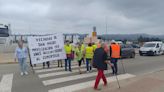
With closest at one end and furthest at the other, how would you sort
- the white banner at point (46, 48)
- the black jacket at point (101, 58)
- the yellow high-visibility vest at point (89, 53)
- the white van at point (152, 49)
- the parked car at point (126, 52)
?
the black jacket at point (101, 58)
the yellow high-visibility vest at point (89, 53)
the white banner at point (46, 48)
the parked car at point (126, 52)
the white van at point (152, 49)

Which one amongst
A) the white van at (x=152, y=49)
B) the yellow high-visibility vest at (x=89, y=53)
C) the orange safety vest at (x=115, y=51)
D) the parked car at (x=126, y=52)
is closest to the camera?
the orange safety vest at (x=115, y=51)

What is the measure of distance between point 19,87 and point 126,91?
4.01 meters

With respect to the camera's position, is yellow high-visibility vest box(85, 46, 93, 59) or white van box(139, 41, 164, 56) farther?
white van box(139, 41, 164, 56)

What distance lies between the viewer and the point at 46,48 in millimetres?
11688

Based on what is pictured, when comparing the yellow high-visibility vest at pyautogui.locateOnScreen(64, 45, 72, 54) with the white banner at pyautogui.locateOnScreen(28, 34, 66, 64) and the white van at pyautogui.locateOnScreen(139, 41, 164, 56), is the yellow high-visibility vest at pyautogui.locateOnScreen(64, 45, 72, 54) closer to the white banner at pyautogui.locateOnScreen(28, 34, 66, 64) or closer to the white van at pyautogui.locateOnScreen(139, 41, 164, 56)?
the white banner at pyautogui.locateOnScreen(28, 34, 66, 64)

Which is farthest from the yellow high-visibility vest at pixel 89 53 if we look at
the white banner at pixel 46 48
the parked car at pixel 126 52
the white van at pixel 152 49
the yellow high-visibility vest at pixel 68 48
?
the white van at pixel 152 49

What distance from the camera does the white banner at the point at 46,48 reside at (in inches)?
451

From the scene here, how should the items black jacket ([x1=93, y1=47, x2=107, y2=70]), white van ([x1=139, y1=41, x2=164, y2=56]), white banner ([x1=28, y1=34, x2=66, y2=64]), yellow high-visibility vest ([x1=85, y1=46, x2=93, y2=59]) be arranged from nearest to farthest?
black jacket ([x1=93, y1=47, x2=107, y2=70])
yellow high-visibility vest ([x1=85, y1=46, x2=93, y2=59])
white banner ([x1=28, y1=34, x2=66, y2=64])
white van ([x1=139, y1=41, x2=164, y2=56])

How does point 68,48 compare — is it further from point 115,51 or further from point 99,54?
point 99,54

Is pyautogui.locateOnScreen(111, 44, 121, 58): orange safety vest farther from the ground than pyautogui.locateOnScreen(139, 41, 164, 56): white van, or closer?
farther from the ground

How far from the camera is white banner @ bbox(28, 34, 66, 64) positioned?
37.6 ft

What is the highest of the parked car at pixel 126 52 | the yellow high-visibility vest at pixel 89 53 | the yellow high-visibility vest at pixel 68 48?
the yellow high-visibility vest at pixel 68 48

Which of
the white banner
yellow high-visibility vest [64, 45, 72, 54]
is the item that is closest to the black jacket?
yellow high-visibility vest [64, 45, 72, 54]

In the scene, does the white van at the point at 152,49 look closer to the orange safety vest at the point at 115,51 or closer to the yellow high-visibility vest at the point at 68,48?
the orange safety vest at the point at 115,51
